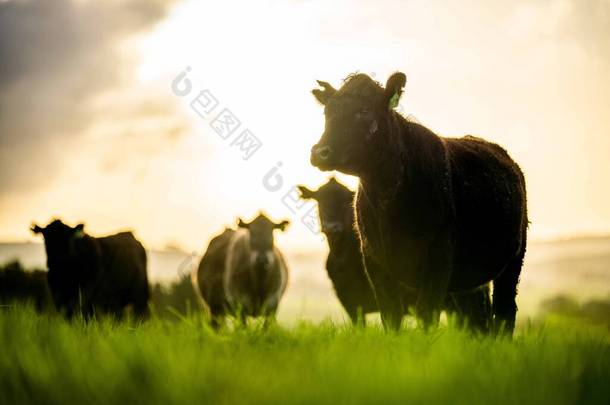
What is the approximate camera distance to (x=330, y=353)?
3766 millimetres

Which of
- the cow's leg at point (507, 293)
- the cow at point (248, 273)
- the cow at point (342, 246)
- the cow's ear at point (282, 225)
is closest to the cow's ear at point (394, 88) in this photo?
the cow's leg at point (507, 293)

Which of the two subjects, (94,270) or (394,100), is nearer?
(394,100)

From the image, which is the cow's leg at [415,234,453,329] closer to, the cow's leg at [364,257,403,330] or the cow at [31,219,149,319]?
the cow's leg at [364,257,403,330]

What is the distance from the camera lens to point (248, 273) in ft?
41.9

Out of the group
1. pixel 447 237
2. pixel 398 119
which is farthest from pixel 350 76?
pixel 447 237

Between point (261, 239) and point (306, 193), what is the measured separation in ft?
11.4

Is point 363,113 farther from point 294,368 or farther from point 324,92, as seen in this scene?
point 294,368

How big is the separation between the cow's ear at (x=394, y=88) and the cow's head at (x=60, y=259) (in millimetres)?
8899

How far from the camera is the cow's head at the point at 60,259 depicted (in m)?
12.5

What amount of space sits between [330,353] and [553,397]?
1189 mm

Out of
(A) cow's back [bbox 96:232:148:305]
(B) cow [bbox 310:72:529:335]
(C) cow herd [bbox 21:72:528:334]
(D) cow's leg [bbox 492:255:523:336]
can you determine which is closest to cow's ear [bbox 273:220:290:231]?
(A) cow's back [bbox 96:232:148:305]

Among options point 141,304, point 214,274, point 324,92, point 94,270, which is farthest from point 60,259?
point 324,92

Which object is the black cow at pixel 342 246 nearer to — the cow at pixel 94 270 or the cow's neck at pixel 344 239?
the cow's neck at pixel 344 239

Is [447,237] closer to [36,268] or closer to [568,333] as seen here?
[568,333]
